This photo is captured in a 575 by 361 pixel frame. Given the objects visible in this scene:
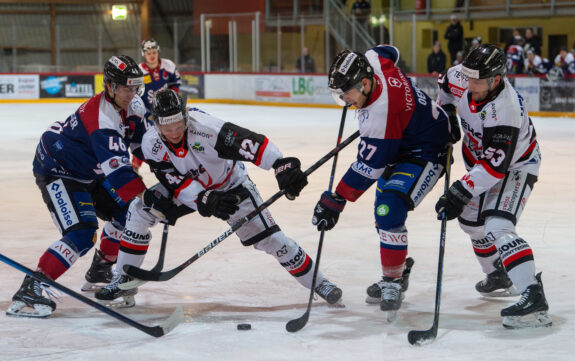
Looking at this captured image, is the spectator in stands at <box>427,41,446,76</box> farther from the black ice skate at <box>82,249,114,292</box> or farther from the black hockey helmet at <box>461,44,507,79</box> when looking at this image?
the black hockey helmet at <box>461,44,507,79</box>

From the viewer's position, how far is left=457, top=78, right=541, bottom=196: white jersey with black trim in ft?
11.8

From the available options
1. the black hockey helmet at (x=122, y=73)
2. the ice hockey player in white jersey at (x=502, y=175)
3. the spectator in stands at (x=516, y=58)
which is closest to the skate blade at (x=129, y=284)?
the black hockey helmet at (x=122, y=73)

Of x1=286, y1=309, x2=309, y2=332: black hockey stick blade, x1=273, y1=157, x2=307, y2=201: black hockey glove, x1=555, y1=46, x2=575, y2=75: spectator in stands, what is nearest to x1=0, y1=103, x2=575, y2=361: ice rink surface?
x1=286, y1=309, x2=309, y2=332: black hockey stick blade

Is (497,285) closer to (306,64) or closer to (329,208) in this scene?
(329,208)

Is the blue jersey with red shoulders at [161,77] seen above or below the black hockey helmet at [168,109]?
below

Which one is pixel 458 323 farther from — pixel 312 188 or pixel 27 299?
pixel 312 188

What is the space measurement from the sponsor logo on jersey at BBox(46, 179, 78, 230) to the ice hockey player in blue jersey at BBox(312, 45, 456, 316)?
45.0 inches

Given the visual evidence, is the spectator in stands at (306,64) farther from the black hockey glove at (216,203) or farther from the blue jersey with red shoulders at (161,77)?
the black hockey glove at (216,203)

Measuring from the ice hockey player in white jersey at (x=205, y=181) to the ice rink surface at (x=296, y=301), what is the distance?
235 mm

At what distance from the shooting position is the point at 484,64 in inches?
143

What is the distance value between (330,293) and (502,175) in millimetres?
956

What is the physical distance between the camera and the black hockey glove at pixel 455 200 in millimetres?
3666

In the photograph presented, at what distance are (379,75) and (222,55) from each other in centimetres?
1562

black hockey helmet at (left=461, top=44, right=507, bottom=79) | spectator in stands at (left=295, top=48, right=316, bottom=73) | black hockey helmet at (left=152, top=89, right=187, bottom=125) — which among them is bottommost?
spectator in stands at (left=295, top=48, right=316, bottom=73)
